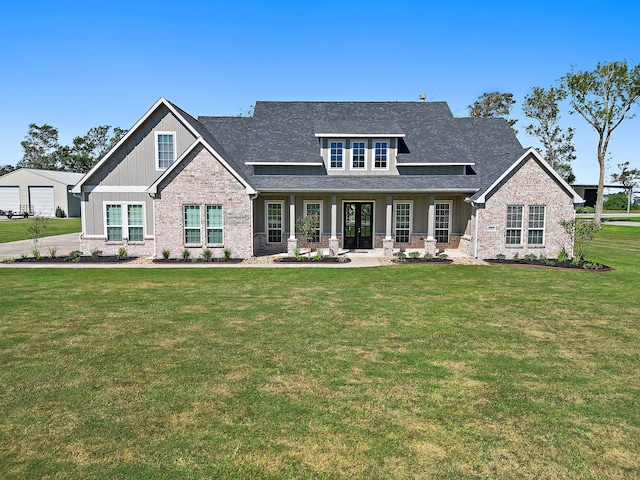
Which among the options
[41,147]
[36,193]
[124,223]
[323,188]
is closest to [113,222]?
[124,223]

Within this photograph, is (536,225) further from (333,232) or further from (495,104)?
(495,104)

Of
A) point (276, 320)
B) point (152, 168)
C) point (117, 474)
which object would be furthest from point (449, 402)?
point (152, 168)

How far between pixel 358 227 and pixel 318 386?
17591 mm

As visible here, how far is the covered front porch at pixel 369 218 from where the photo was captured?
23234 mm

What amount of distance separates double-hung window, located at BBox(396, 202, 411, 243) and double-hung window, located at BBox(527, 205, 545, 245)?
5.88 metres

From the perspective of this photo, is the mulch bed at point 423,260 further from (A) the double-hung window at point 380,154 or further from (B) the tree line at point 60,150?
(B) the tree line at point 60,150

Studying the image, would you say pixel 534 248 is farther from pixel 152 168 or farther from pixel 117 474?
pixel 117 474

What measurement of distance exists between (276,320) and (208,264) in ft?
31.7

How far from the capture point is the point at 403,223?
23547 millimetres

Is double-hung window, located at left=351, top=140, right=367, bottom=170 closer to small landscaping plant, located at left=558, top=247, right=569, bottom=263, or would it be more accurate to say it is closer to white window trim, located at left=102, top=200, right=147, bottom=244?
small landscaping plant, located at left=558, top=247, right=569, bottom=263

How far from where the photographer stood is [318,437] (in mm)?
5246

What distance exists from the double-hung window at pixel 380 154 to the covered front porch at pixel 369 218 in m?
1.65

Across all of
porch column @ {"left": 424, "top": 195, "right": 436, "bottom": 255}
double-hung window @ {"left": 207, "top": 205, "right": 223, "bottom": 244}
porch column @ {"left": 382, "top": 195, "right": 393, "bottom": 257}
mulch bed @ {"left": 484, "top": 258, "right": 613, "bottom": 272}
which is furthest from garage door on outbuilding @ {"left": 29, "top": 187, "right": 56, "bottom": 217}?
mulch bed @ {"left": 484, "top": 258, "right": 613, "bottom": 272}

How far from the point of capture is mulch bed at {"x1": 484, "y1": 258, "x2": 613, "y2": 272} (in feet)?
58.1
